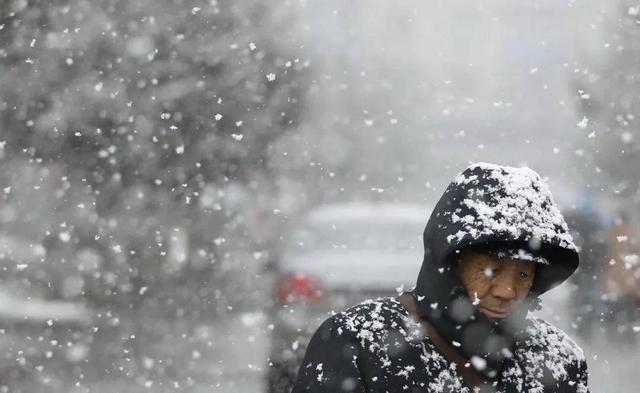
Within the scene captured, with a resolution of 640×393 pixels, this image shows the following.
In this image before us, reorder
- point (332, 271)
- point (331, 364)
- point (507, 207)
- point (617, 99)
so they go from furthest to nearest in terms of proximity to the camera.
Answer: point (617, 99), point (332, 271), point (507, 207), point (331, 364)

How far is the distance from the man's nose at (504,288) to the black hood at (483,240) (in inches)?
2.8

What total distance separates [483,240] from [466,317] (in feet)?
0.67

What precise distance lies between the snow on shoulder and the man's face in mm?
101

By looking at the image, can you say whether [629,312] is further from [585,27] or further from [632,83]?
[585,27]

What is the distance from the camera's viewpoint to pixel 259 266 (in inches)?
800

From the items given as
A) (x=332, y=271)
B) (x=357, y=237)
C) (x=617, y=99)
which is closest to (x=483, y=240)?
(x=332, y=271)

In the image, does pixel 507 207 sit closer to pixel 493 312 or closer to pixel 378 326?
pixel 493 312

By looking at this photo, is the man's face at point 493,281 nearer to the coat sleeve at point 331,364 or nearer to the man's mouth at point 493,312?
the man's mouth at point 493,312

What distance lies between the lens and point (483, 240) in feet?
8.55

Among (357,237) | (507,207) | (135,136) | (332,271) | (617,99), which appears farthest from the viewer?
(617,99)

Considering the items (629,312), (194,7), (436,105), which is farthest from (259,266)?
(436,105)

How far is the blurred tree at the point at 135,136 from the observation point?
45.1 ft

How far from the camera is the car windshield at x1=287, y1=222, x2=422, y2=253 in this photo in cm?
830

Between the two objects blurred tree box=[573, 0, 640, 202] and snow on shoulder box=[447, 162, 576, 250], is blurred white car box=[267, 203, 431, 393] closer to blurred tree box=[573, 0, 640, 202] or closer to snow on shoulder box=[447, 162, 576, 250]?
snow on shoulder box=[447, 162, 576, 250]
